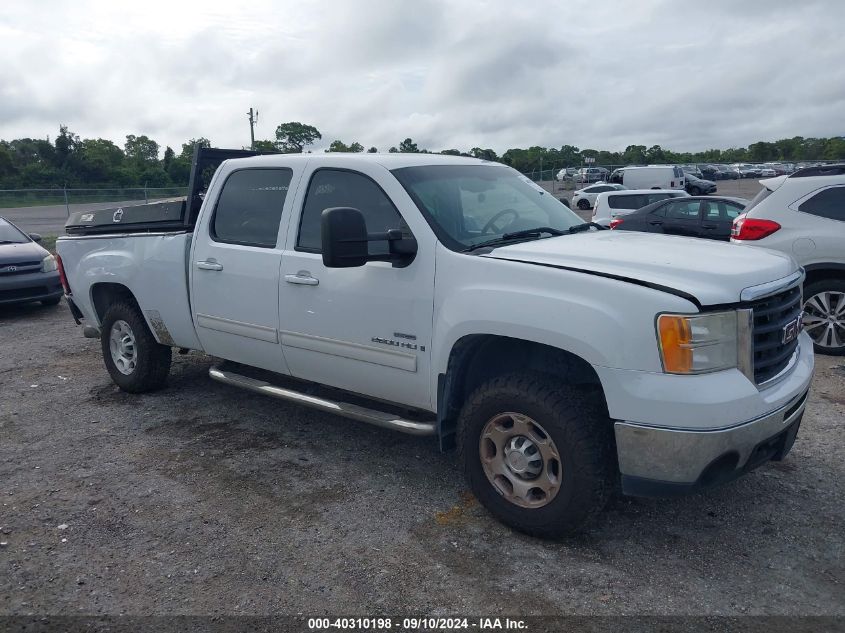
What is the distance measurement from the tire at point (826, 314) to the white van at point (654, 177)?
31720 mm

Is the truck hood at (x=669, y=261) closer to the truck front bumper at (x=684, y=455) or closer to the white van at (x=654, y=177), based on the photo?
the truck front bumper at (x=684, y=455)

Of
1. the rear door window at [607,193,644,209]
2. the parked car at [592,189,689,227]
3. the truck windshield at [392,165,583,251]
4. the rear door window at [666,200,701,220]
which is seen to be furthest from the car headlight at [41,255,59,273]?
the rear door window at [607,193,644,209]

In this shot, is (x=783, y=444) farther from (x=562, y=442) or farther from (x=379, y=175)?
(x=379, y=175)

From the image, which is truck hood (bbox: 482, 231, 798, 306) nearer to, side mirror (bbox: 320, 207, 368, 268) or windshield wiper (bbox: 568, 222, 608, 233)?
windshield wiper (bbox: 568, 222, 608, 233)

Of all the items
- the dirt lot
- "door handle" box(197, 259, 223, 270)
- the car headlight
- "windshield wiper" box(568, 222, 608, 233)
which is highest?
"windshield wiper" box(568, 222, 608, 233)

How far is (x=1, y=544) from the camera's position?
12.0 ft

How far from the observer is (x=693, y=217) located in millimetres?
12938

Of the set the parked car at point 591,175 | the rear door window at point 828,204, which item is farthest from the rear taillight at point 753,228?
the parked car at point 591,175

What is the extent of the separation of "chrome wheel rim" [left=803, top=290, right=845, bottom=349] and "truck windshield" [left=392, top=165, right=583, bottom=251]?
3366 mm

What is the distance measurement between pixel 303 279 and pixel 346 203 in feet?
1.74

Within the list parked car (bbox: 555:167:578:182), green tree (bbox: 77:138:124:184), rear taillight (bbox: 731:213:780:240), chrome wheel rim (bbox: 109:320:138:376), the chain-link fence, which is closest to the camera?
chrome wheel rim (bbox: 109:320:138:376)

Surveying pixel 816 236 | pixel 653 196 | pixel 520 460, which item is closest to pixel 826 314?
pixel 816 236

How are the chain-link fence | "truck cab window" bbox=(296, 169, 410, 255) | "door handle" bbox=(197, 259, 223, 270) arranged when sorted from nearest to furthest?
"truck cab window" bbox=(296, 169, 410, 255) < "door handle" bbox=(197, 259, 223, 270) < the chain-link fence

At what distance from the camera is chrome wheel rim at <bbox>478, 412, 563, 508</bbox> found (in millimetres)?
3420
